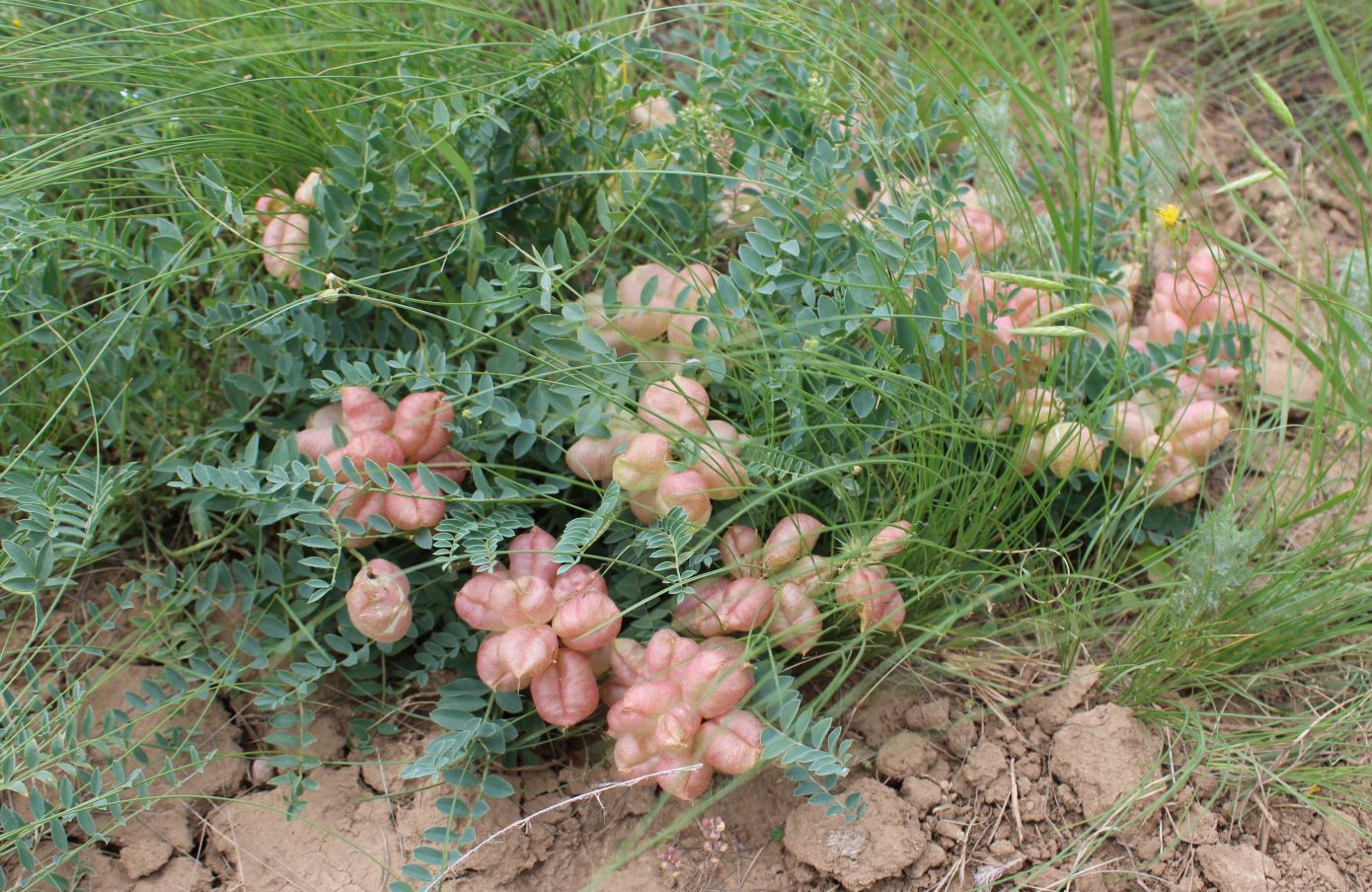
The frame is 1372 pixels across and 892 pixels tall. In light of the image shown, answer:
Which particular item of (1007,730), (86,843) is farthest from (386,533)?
(1007,730)

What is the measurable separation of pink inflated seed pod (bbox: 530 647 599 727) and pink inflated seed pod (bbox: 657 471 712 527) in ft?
0.77

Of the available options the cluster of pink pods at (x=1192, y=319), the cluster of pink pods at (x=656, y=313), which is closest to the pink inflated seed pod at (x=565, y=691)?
the cluster of pink pods at (x=656, y=313)

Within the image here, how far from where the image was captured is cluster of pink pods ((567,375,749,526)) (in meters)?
1.54

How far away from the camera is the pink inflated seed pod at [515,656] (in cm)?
148

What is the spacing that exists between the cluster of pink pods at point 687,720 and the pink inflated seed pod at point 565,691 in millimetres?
45

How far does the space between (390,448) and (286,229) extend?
45 cm

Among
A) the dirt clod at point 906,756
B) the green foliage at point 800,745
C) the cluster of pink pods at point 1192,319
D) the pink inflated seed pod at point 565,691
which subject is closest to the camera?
the green foliage at point 800,745

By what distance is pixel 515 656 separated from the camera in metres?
1.49

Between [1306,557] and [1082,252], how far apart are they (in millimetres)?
596

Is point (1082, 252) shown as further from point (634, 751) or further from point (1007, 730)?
point (634, 751)

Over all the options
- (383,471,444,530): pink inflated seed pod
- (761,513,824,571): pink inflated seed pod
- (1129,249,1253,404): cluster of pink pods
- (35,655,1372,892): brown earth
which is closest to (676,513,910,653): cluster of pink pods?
(761,513,824,571): pink inflated seed pod

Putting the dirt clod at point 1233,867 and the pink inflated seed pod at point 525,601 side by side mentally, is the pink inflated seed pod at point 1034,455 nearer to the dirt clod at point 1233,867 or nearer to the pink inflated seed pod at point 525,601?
the dirt clod at point 1233,867

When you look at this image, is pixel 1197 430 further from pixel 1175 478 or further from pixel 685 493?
pixel 685 493

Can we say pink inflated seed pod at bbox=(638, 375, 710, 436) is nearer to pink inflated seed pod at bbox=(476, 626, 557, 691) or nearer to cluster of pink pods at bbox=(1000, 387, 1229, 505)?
pink inflated seed pod at bbox=(476, 626, 557, 691)
